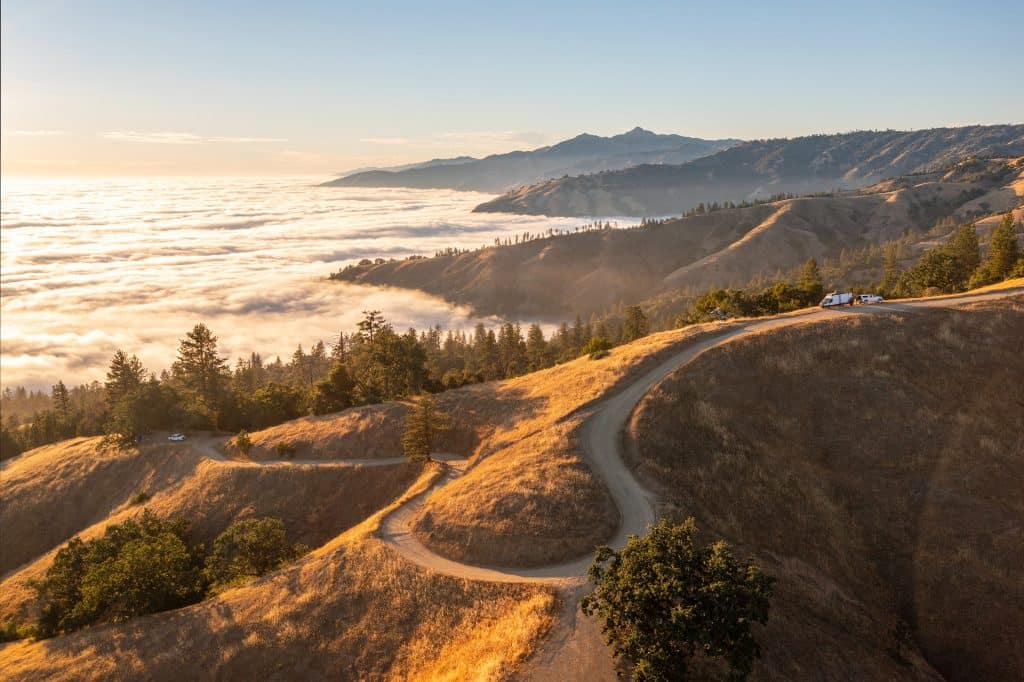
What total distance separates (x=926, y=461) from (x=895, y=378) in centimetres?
1081

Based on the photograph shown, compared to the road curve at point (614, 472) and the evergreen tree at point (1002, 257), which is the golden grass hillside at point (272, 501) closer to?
the road curve at point (614, 472)

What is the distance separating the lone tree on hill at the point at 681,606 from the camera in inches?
960

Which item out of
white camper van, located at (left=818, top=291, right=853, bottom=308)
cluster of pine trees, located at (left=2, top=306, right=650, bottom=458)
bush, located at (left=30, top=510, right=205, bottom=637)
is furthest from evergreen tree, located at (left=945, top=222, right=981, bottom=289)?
bush, located at (left=30, top=510, right=205, bottom=637)

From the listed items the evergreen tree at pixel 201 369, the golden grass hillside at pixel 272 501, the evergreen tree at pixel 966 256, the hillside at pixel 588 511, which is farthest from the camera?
the evergreen tree at pixel 966 256

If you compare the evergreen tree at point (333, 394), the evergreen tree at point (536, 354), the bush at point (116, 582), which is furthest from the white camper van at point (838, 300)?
the bush at point (116, 582)

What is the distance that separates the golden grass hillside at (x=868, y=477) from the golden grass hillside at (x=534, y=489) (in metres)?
6.41

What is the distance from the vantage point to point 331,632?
124 ft

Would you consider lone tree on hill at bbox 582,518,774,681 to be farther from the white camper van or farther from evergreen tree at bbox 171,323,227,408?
evergreen tree at bbox 171,323,227,408

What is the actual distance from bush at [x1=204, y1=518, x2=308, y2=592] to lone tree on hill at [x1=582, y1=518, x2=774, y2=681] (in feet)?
123

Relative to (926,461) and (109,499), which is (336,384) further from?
(926,461)

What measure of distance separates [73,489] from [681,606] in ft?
308

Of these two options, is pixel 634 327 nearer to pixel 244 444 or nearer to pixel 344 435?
pixel 344 435

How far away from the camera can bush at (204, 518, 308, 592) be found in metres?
52.0

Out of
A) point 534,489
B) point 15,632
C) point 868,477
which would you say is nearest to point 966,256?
point 868,477
